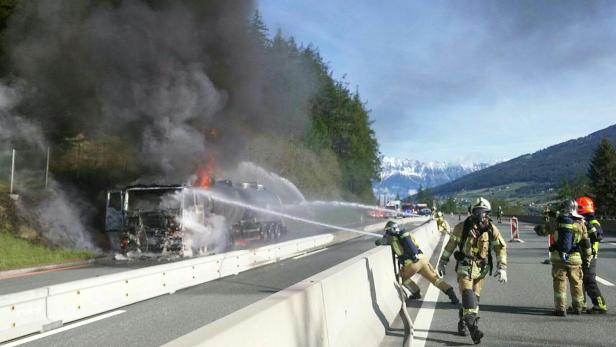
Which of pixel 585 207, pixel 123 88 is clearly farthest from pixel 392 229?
pixel 123 88

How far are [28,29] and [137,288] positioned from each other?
56.8 ft

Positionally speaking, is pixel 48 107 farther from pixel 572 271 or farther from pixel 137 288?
pixel 572 271

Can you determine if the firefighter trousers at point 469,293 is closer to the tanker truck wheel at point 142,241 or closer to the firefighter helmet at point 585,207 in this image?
the firefighter helmet at point 585,207

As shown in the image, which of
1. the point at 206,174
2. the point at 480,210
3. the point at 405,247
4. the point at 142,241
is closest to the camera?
the point at 480,210

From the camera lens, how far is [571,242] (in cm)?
708

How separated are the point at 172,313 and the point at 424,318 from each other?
11.1 feet

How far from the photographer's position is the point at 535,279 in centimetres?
1046

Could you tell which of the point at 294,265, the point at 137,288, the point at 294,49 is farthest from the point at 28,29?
the point at 294,49

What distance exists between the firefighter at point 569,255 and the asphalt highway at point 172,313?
4199mm

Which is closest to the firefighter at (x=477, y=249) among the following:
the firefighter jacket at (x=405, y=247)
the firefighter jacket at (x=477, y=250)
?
the firefighter jacket at (x=477, y=250)

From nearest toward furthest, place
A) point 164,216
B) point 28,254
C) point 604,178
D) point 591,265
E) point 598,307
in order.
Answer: point 598,307 < point 591,265 < point 164,216 < point 28,254 < point 604,178

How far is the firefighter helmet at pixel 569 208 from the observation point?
725 cm

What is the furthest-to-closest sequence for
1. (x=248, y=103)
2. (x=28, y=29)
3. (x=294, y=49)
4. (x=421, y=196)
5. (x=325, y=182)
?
(x=421, y=196) < (x=294, y=49) < (x=325, y=182) < (x=248, y=103) < (x=28, y=29)

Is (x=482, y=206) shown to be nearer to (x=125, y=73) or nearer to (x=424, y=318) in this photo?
(x=424, y=318)
